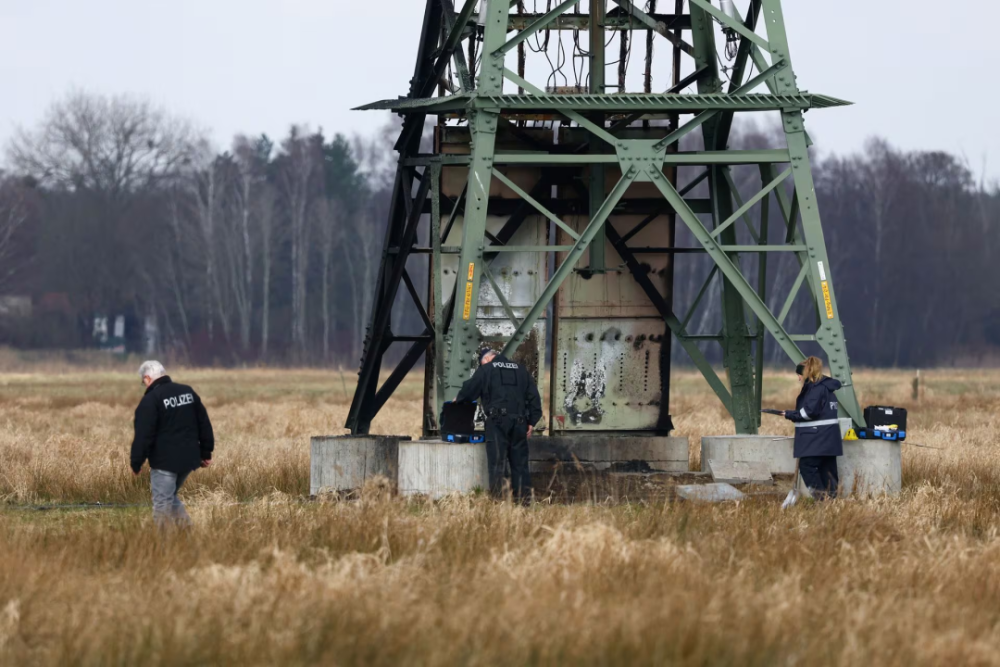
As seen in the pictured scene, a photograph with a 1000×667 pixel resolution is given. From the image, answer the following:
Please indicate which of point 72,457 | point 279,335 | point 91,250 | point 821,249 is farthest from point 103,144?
point 821,249

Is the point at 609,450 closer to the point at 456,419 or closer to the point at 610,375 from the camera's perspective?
the point at 610,375

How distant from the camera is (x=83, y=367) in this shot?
68.9m

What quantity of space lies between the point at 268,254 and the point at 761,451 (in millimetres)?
67952

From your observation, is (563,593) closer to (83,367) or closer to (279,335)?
(83,367)

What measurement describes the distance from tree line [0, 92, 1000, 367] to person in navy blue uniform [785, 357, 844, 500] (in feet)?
210

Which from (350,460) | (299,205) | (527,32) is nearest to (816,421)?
(527,32)

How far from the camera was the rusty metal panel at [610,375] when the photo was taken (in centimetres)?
2002

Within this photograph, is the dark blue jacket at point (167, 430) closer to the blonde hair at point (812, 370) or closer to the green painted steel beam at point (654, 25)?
the blonde hair at point (812, 370)

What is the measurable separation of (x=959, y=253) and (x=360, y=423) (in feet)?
260

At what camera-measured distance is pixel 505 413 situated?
52.8ft

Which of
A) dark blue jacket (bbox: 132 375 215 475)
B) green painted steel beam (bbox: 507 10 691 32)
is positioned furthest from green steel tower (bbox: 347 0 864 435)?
dark blue jacket (bbox: 132 375 215 475)

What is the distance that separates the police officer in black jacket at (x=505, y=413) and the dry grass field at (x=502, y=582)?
1195 millimetres

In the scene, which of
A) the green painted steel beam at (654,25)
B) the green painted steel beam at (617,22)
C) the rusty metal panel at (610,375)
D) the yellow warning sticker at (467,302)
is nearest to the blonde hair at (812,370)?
the yellow warning sticker at (467,302)

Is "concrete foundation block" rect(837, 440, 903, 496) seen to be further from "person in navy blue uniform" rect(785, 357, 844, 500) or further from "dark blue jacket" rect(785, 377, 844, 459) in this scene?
"dark blue jacket" rect(785, 377, 844, 459)
